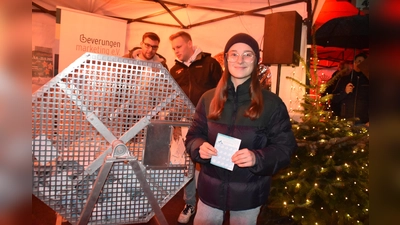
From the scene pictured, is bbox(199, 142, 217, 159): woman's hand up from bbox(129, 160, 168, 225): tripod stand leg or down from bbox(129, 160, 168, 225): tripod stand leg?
up

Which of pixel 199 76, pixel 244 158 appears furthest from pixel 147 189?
pixel 199 76

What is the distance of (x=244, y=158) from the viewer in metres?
1.28

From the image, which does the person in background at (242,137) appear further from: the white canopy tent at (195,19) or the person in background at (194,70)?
the white canopy tent at (195,19)

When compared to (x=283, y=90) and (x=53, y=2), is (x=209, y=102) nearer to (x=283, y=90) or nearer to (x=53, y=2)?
(x=283, y=90)

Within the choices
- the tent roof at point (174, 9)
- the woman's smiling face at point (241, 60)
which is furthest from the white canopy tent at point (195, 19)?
the woman's smiling face at point (241, 60)

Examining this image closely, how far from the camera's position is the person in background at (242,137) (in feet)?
4.53

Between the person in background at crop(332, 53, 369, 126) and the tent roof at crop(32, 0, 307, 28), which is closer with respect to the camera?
the person in background at crop(332, 53, 369, 126)

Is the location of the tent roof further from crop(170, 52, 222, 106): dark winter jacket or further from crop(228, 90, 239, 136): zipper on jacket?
crop(228, 90, 239, 136): zipper on jacket

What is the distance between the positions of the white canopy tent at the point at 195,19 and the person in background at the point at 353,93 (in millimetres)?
446

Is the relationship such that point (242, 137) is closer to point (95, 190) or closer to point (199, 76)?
point (95, 190)

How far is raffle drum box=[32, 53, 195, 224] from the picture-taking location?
1.30m

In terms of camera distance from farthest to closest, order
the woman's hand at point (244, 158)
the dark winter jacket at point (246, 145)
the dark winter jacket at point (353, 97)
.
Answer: the dark winter jacket at point (353, 97) → the dark winter jacket at point (246, 145) → the woman's hand at point (244, 158)

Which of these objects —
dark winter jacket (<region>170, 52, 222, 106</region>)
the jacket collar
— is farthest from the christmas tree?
the jacket collar

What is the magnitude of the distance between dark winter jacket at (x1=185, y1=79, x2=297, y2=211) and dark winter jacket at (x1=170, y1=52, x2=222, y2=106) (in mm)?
1434
